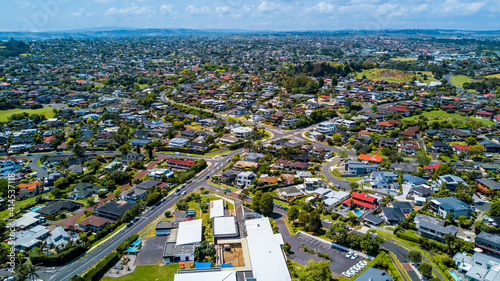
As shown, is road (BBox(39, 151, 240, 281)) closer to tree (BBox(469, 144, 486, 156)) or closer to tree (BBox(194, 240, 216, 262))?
tree (BBox(194, 240, 216, 262))

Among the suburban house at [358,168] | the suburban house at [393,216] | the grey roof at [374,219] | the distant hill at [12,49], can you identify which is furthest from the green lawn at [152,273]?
the distant hill at [12,49]

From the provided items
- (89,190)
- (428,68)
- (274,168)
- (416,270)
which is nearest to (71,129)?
(89,190)

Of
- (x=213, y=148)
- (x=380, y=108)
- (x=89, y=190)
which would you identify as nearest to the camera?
(x=89, y=190)

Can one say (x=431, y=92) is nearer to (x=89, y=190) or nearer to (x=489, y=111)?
(x=489, y=111)

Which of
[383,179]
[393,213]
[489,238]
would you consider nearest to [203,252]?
[393,213]

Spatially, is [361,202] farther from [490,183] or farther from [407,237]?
[490,183]

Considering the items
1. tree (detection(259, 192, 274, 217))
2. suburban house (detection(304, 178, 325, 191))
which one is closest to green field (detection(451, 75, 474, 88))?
suburban house (detection(304, 178, 325, 191))
